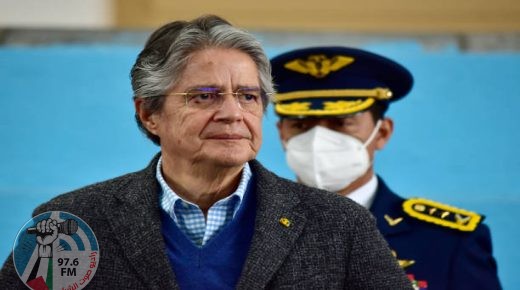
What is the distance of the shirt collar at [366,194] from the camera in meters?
3.10

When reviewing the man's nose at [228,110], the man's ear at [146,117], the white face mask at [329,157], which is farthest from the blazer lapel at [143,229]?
the white face mask at [329,157]

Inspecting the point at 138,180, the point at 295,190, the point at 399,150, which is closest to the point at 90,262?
the point at 138,180

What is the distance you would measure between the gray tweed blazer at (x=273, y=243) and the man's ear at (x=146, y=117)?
16 centimetres

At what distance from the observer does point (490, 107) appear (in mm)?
4629

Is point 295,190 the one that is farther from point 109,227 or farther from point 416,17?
point 416,17

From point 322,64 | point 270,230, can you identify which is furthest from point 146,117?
point 322,64

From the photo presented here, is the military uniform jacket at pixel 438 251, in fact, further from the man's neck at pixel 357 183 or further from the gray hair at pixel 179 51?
the gray hair at pixel 179 51

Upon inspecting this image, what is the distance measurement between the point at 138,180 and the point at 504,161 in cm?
263

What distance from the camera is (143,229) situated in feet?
6.71

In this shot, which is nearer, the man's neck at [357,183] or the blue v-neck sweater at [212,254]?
the blue v-neck sweater at [212,254]

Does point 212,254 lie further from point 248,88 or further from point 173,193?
point 248,88

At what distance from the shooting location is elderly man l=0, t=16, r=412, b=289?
199 cm

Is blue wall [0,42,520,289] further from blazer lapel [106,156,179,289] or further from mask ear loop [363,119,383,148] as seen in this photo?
blazer lapel [106,156,179,289]

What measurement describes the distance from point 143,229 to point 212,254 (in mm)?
148
